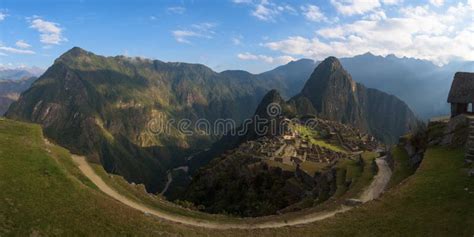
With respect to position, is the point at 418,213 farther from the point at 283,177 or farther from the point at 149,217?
the point at 283,177

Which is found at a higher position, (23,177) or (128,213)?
(23,177)

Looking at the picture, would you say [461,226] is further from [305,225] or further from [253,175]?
[253,175]

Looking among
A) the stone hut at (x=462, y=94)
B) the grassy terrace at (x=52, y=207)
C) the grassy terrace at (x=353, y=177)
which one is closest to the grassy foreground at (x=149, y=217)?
the grassy terrace at (x=52, y=207)

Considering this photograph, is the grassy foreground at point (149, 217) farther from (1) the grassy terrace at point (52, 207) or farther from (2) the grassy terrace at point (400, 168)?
(2) the grassy terrace at point (400, 168)

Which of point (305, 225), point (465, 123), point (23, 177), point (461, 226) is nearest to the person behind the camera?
point (461, 226)

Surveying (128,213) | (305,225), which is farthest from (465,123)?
(128,213)

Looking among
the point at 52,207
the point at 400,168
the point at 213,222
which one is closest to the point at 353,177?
the point at 400,168
